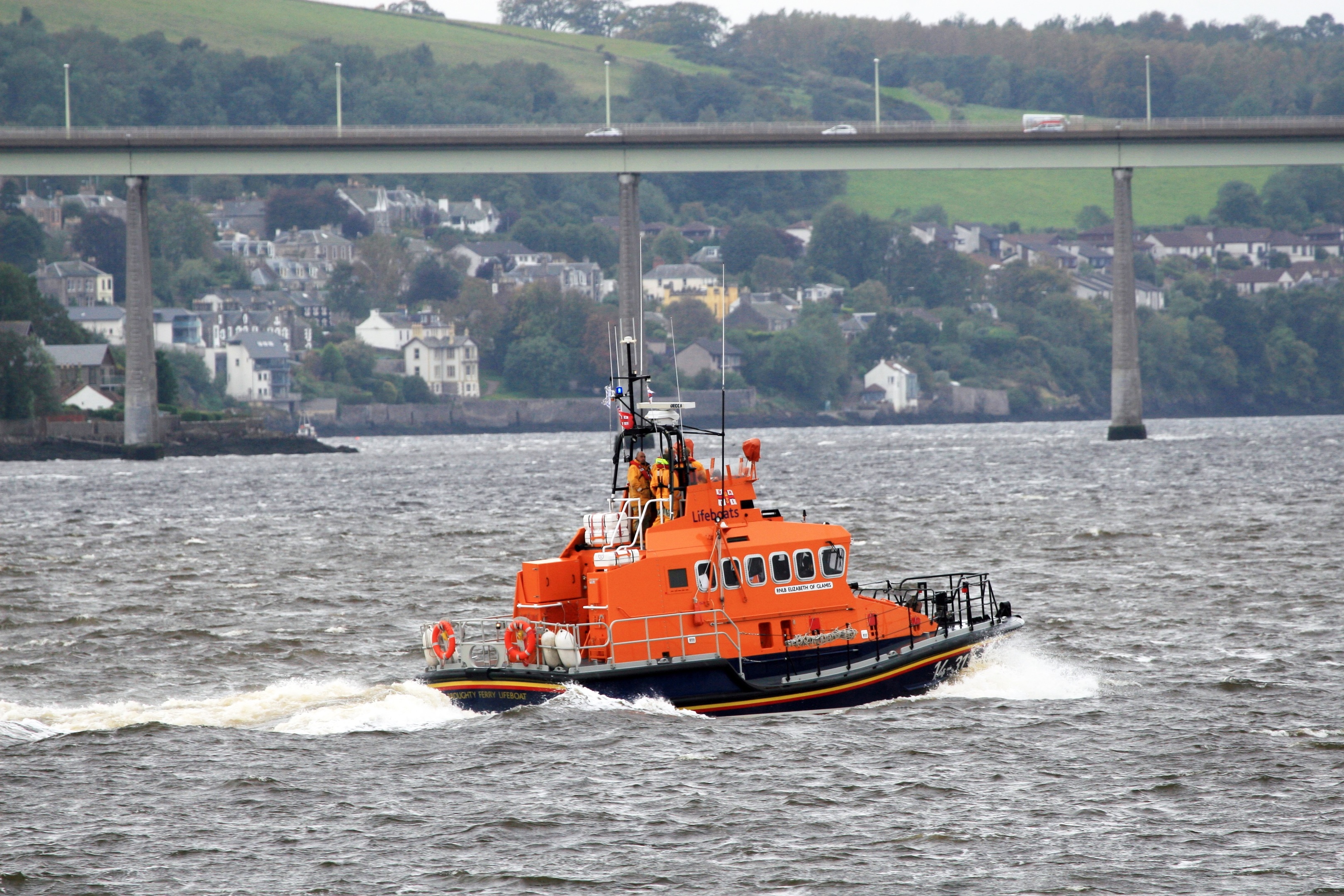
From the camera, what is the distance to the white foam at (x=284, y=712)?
21.8 m

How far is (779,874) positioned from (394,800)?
191 inches

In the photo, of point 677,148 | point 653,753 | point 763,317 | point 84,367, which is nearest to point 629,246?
point 677,148

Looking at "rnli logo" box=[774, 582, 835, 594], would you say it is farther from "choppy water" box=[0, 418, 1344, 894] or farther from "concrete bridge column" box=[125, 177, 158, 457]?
"concrete bridge column" box=[125, 177, 158, 457]

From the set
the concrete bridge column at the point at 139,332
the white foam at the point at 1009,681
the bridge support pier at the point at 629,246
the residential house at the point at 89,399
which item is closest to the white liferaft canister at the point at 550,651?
the white foam at the point at 1009,681

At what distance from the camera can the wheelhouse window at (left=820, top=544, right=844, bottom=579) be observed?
21.8 m

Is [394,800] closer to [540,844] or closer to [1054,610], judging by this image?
[540,844]

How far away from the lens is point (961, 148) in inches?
4021

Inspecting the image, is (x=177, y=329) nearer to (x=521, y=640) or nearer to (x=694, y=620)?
(x=521, y=640)

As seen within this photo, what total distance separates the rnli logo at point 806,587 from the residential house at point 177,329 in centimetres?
15960

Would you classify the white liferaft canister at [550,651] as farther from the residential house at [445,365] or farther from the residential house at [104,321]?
the residential house at [445,365]

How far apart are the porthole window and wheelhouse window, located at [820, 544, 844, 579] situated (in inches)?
61.4

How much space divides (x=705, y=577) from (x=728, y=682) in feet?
4.61

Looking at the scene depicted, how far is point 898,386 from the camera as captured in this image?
17962 cm

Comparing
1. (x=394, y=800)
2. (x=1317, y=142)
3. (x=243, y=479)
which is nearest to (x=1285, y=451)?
(x=1317, y=142)
